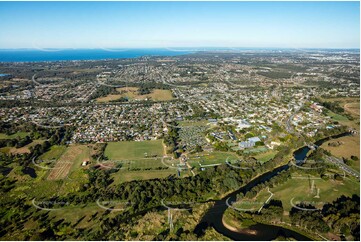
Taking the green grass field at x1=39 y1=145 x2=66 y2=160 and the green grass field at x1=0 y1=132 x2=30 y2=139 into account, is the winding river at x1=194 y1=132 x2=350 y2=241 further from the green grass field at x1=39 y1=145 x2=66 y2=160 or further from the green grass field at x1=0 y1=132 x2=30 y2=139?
the green grass field at x1=0 y1=132 x2=30 y2=139

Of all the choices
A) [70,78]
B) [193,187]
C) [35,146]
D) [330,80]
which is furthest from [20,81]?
[330,80]

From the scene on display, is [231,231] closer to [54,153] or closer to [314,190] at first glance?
[314,190]

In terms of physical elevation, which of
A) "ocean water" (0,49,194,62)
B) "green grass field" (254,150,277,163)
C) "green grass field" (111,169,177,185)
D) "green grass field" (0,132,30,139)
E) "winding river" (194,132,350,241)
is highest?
"ocean water" (0,49,194,62)

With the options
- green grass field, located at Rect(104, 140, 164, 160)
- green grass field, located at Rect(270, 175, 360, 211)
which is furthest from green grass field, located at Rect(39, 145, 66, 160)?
green grass field, located at Rect(270, 175, 360, 211)

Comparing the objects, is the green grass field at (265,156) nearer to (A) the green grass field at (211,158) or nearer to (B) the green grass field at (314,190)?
(A) the green grass field at (211,158)

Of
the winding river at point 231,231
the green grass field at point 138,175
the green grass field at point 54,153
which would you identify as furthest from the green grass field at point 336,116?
the green grass field at point 54,153

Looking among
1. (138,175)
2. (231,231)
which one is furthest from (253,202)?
(138,175)

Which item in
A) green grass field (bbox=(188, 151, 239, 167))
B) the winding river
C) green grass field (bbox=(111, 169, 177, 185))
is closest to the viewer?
the winding river

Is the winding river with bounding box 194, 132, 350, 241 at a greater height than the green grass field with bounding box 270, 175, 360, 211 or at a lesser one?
lesser

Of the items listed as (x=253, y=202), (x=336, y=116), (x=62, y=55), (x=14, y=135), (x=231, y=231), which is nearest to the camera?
(x=231, y=231)
